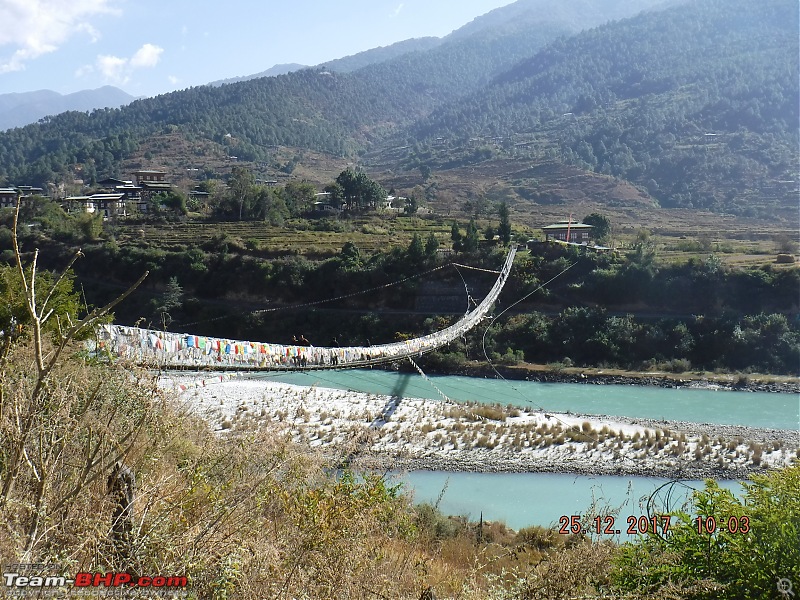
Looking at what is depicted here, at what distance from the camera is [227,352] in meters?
8.01

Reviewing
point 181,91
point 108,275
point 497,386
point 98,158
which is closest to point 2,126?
point 181,91

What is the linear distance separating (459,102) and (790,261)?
2603 inches

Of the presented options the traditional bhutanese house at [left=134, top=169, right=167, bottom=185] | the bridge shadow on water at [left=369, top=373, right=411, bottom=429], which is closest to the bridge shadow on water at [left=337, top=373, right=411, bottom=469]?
the bridge shadow on water at [left=369, top=373, right=411, bottom=429]

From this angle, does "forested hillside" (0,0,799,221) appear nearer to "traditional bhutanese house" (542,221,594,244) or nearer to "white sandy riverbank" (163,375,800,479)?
"traditional bhutanese house" (542,221,594,244)

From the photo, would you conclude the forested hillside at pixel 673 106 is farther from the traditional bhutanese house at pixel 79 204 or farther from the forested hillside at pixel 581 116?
the traditional bhutanese house at pixel 79 204

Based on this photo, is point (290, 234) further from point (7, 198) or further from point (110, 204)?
point (7, 198)

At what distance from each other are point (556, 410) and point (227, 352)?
708 centimetres

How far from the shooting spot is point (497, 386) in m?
15.3

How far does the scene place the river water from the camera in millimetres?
8281

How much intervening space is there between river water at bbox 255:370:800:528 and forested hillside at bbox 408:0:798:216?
23357 mm

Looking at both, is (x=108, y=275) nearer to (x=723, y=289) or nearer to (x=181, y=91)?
(x=723, y=289)

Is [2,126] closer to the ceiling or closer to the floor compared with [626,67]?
closer to the ceiling

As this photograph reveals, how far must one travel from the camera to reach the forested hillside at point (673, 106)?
134ft

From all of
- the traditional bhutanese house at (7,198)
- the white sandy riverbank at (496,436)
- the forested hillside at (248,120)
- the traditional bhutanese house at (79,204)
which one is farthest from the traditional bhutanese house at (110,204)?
the white sandy riverbank at (496,436)
